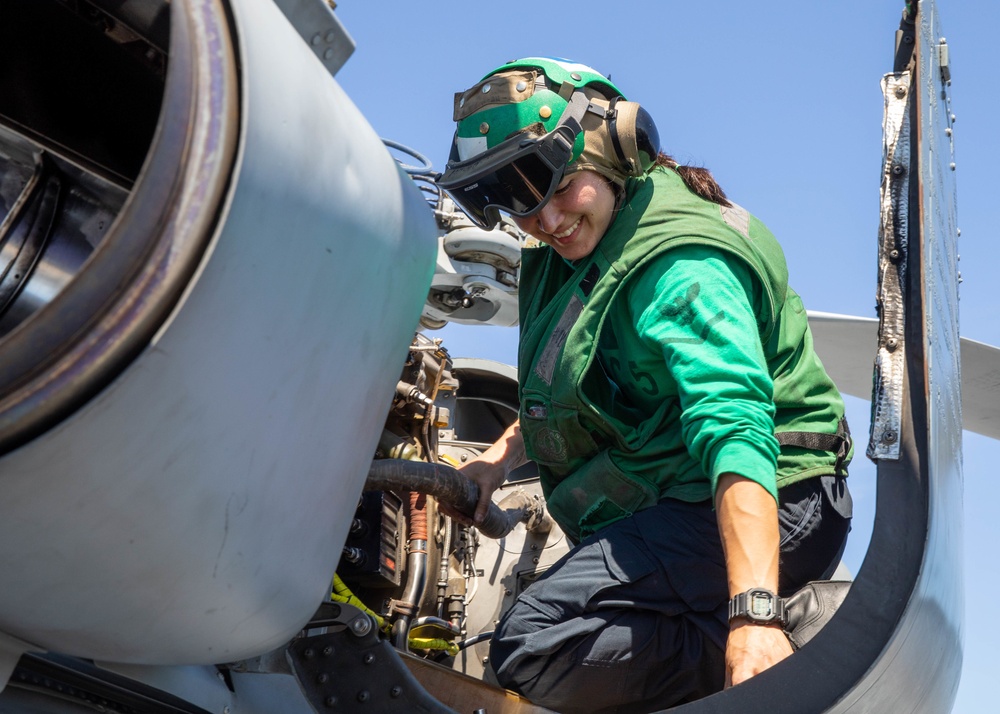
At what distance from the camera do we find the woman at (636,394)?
2.16m

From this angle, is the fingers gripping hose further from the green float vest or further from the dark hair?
the dark hair

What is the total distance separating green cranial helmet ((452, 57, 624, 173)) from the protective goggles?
0.04 metres

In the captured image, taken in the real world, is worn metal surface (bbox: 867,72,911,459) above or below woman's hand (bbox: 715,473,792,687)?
above

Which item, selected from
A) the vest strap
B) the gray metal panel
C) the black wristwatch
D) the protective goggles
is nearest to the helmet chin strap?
the protective goggles

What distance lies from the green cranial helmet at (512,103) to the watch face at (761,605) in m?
1.06

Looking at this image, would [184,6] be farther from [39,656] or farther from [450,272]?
[450,272]

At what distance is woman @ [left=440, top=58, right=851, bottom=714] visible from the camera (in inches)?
85.2

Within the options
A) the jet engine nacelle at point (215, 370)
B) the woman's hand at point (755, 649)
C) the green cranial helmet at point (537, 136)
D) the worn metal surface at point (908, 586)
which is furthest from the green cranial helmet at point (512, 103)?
the woman's hand at point (755, 649)

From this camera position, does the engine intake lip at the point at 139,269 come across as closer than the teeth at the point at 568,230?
Yes

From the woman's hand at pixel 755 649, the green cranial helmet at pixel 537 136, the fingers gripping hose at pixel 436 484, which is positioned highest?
the green cranial helmet at pixel 537 136

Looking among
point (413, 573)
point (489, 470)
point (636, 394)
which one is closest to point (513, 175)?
point (636, 394)

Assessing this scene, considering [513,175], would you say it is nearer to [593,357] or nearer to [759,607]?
[593,357]

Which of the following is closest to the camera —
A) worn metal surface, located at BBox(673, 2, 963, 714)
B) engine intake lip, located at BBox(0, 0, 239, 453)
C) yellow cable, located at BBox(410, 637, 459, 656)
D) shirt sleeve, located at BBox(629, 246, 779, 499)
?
engine intake lip, located at BBox(0, 0, 239, 453)

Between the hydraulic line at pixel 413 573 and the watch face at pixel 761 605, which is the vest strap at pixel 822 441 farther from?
the hydraulic line at pixel 413 573
